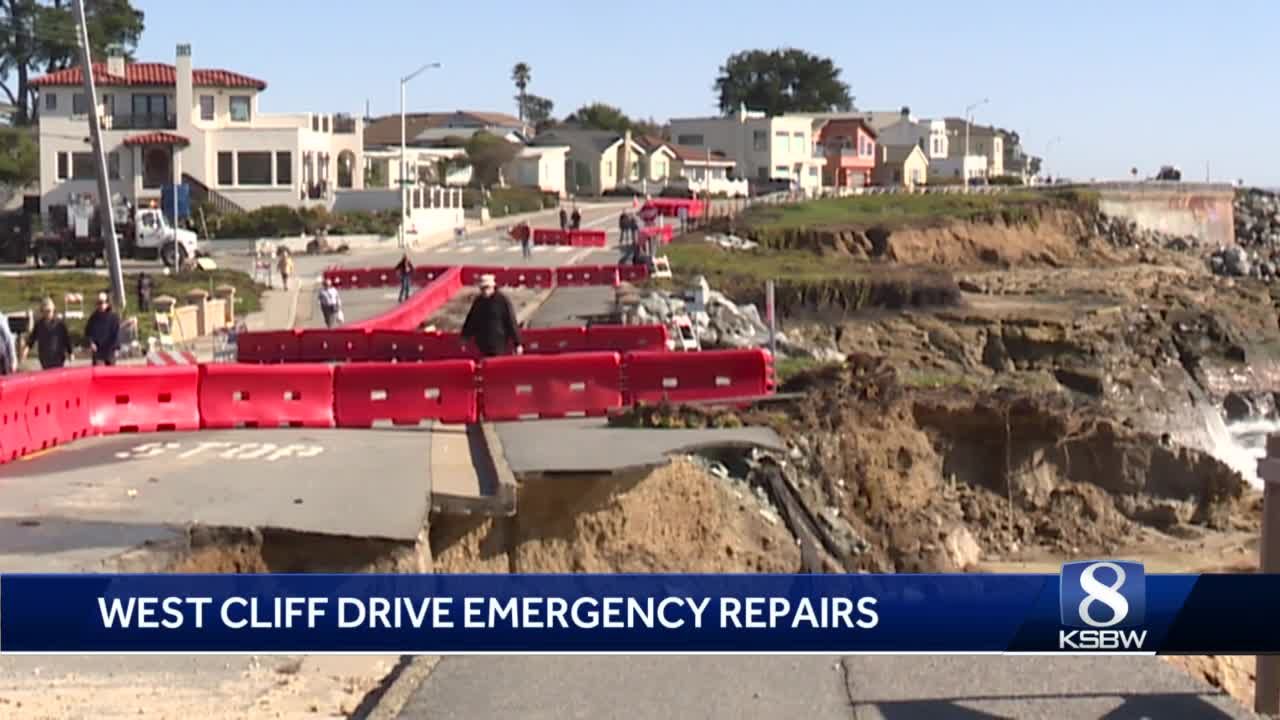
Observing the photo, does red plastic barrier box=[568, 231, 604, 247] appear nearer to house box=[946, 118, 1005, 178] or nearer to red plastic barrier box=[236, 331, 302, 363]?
red plastic barrier box=[236, 331, 302, 363]

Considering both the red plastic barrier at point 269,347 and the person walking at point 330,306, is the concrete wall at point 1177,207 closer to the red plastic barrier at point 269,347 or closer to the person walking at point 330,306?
the person walking at point 330,306

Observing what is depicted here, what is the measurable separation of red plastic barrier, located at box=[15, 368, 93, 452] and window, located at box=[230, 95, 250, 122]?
6145 centimetres

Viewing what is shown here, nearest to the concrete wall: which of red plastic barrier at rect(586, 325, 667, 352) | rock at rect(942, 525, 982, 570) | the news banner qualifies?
red plastic barrier at rect(586, 325, 667, 352)

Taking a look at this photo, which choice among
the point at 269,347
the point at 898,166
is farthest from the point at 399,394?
the point at 898,166

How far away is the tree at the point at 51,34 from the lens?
117125 mm

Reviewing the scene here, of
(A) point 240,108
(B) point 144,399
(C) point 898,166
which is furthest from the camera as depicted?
(C) point 898,166

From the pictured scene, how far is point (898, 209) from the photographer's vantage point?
90.1 m

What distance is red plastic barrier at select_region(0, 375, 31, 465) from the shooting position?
55.5ft

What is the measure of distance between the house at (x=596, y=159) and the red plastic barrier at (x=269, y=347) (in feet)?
311

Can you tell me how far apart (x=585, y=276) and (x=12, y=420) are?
114 ft

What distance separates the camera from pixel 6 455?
1695 cm

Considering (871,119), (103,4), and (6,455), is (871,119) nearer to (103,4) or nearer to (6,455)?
(103,4)

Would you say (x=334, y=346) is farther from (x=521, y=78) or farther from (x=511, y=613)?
(x=521, y=78)

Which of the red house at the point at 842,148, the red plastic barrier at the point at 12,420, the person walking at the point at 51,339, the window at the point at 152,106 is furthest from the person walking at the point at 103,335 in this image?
the red house at the point at 842,148
